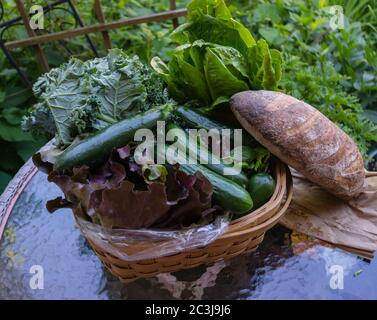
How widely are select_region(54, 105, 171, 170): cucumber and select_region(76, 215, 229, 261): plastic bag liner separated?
0.15 meters

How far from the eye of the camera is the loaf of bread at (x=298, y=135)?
47.6 inches

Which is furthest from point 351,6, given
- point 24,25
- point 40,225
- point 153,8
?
point 40,225

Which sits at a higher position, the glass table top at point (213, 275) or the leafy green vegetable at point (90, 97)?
the leafy green vegetable at point (90, 97)

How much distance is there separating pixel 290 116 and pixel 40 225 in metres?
0.79

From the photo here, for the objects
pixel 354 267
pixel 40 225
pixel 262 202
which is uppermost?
pixel 262 202

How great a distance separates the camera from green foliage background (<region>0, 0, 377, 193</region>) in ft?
6.79

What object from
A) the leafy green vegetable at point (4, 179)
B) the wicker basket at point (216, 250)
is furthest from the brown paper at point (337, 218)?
the leafy green vegetable at point (4, 179)

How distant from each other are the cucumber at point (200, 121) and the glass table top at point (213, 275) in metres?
0.28

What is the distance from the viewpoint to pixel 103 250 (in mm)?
1097

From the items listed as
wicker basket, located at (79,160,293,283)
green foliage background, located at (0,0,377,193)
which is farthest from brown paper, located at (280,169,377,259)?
green foliage background, located at (0,0,377,193)

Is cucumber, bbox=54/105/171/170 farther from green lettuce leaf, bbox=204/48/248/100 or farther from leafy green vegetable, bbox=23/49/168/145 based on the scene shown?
green lettuce leaf, bbox=204/48/248/100

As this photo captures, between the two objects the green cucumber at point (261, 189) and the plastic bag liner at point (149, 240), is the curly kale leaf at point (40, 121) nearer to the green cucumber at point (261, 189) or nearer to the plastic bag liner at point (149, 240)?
the plastic bag liner at point (149, 240)

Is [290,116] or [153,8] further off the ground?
[290,116]
